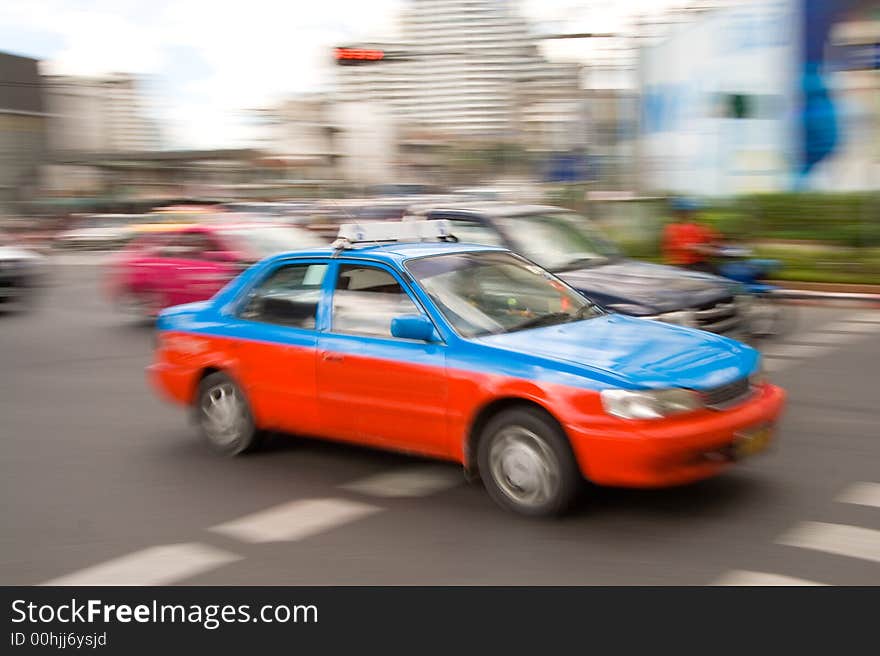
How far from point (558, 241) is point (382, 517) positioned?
17.6ft

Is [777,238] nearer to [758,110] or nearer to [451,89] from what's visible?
[758,110]

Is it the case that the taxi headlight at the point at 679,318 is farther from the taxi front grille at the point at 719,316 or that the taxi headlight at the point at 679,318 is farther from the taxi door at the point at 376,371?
the taxi door at the point at 376,371

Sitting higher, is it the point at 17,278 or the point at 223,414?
the point at 223,414

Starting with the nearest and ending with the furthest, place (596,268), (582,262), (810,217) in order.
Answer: (596,268) → (582,262) → (810,217)

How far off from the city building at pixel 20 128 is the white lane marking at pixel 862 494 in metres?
88.5

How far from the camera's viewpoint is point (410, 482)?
262 inches

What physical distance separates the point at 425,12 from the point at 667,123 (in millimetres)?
54975

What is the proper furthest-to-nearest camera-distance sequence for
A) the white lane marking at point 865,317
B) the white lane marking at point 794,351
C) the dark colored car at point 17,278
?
the dark colored car at point 17,278, the white lane marking at point 865,317, the white lane marking at point 794,351

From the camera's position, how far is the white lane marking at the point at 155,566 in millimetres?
5137

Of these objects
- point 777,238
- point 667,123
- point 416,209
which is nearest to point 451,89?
point 667,123

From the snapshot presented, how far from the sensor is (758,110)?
24906 mm

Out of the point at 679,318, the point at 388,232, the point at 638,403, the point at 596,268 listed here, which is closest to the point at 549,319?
the point at 638,403

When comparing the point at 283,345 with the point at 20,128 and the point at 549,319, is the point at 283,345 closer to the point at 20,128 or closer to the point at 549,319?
the point at 549,319

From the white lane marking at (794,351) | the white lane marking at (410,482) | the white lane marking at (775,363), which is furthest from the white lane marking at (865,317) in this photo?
the white lane marking at (410,482)
